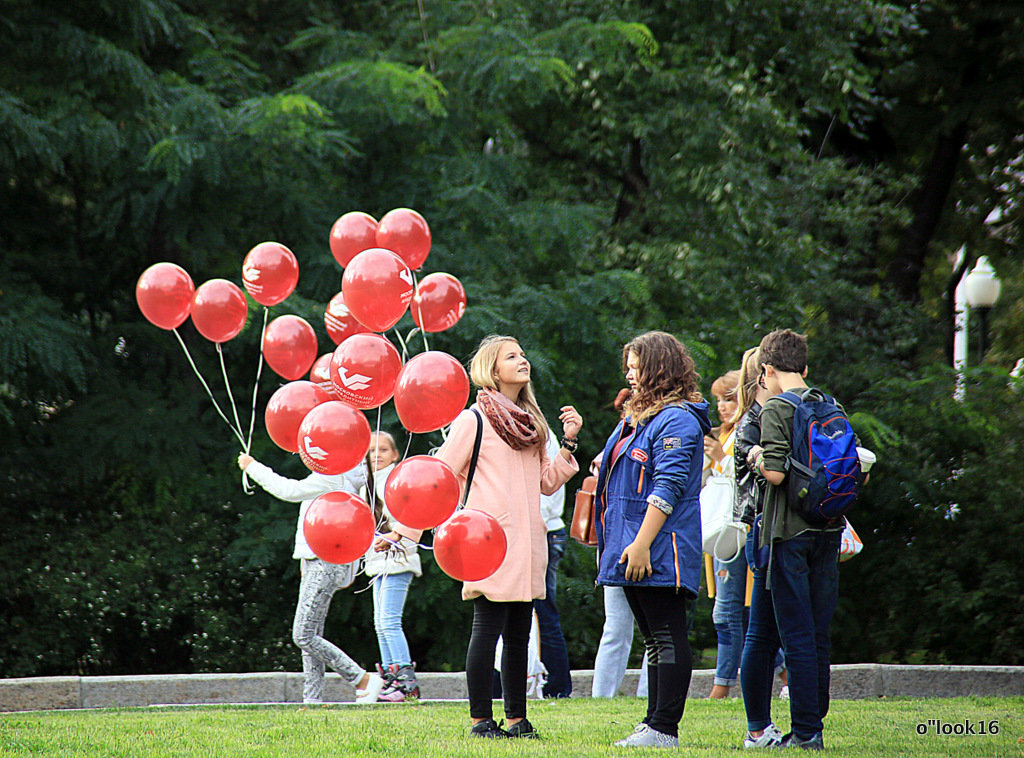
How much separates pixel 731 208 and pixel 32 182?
22.5 ft

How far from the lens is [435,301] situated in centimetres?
652

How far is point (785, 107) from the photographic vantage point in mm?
12594

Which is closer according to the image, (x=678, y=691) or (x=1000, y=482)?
(x=678, y=691)

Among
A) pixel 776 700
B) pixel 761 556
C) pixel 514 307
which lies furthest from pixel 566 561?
pixel 761 556

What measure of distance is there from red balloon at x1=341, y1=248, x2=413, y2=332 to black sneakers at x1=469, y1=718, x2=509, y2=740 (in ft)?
8.04

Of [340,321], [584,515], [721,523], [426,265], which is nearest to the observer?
[721,523]

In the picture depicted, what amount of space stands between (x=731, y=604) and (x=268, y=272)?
11.7 feet

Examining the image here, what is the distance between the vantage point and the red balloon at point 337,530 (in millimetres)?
5320

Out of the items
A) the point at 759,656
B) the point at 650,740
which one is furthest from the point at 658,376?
the point at 650,740

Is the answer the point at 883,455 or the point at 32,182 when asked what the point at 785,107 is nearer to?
the point at 883,455

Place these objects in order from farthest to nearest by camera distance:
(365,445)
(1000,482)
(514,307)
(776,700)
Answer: (1000,482), (514,307), (776,700), (365,445)

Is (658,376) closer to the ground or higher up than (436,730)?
higher up

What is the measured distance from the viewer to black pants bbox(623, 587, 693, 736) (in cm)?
448

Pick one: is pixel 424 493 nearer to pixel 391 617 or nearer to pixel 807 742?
pixel 807 742
